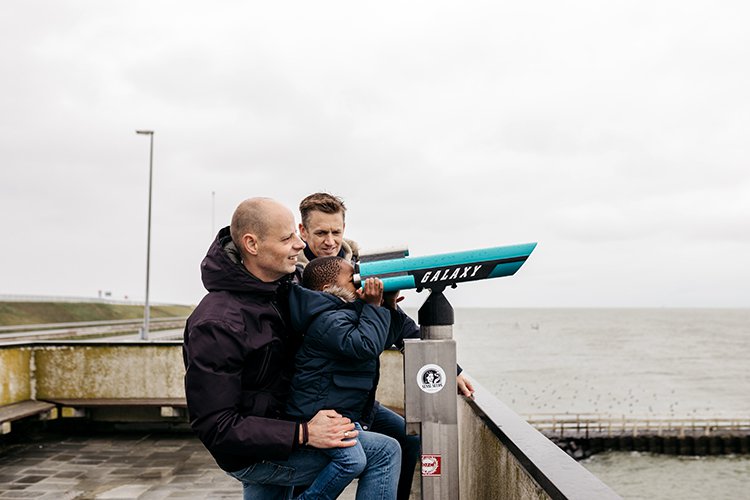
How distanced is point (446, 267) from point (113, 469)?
530 cm

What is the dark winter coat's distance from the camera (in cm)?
235

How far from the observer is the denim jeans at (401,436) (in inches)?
125

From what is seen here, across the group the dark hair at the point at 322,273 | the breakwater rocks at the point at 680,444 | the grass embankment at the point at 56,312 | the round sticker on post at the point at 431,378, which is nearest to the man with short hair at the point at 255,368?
the dark hair at the point at 322,273

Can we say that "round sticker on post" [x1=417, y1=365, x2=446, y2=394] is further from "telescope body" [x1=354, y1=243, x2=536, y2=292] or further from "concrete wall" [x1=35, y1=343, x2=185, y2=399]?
"concrete wall" [x1=35, y1=343, x2=185, y2=399]

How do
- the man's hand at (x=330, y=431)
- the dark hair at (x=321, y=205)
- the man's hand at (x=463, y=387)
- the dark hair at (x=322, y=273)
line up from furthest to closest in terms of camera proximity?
the dark hair at (x=321, y=205)
the man's hand at (x=463, y=387)
the dark hair at (x=322, y=273)
the man's hand at (x=330, y=431)

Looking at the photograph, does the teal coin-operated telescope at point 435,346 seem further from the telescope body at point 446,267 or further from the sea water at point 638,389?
the sea water at point 638,389

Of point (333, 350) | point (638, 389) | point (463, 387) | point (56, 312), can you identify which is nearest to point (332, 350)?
point (333, 350)

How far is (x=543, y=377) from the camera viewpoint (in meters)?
60.5

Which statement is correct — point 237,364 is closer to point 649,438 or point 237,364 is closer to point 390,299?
point 390,299

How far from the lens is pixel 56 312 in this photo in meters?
57.5

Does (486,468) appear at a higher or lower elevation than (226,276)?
lower

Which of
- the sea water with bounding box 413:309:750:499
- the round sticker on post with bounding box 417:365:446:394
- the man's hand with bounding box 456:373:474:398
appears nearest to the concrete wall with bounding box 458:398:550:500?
the man's hand with bounding box 456:373:474:398

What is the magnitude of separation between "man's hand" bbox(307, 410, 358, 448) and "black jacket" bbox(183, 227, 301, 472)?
8 cm

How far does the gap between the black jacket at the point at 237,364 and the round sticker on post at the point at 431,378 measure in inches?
21.8
